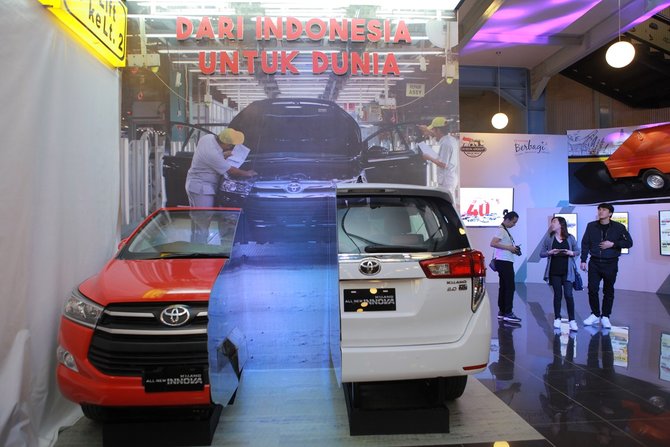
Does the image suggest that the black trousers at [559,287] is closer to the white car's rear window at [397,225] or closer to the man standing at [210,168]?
the white car's rear window at [397,225]

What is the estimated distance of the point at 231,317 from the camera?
3.65m

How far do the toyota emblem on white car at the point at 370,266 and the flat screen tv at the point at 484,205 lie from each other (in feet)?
30.7

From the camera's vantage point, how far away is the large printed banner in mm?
10578

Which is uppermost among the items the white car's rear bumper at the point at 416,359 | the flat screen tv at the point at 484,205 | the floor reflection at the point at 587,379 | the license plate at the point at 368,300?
the flat screen tv at the point at 484,205

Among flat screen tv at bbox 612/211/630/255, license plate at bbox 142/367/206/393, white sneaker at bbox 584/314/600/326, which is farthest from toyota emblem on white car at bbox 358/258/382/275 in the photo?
flat screen tv at bbox 612/211/630/255

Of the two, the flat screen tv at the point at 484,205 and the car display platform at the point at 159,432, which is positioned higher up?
the flat screen tv at the point at 484,205

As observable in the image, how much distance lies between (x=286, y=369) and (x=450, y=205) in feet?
8.65

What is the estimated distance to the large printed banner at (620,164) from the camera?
34.7ft

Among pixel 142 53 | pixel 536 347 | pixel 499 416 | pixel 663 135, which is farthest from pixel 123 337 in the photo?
pixel 663 135

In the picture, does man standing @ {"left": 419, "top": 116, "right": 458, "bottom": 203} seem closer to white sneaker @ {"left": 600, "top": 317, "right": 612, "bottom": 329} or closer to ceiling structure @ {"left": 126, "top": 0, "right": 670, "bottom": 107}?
ceiling structure @ {"left": 126, "top": 0, "right": 670, "bottom": 107}

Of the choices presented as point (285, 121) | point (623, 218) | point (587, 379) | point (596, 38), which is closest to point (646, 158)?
point (623, 218)

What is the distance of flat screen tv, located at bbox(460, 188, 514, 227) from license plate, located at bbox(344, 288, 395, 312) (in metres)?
9.35

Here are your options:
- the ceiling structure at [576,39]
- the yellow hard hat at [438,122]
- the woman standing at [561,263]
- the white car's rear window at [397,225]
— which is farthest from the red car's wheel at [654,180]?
the white car's rear window at [397,225]

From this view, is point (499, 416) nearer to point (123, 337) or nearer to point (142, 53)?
point (123, 337)
